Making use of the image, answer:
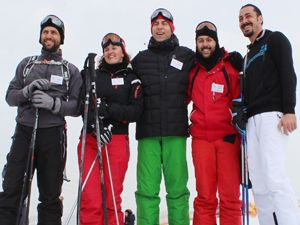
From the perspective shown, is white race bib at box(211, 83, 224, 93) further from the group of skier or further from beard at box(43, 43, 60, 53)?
beard at box(43, 43, 60, 53)

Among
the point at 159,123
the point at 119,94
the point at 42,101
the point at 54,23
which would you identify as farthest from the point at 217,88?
the point at 54,23

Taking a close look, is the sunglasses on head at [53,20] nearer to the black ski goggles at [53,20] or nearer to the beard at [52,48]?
the black ski goggles at [53,20]

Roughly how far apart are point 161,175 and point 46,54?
78.8 inches

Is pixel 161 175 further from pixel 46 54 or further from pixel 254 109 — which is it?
pixel 46 54

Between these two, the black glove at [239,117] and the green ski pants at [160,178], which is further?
the green ski pants at [160,178]

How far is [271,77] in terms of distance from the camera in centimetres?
375

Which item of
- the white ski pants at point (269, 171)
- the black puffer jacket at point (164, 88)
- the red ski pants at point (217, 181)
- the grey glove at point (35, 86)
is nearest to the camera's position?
the white ski pants at point (269, 171)

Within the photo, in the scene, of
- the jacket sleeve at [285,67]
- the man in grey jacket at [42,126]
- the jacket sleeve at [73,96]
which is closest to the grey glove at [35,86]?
the man in grey jacket at [42,126]

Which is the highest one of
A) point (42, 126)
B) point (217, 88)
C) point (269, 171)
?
point (217, 88)

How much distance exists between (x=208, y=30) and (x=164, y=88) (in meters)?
0.93

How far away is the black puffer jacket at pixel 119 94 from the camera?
406 centimetres

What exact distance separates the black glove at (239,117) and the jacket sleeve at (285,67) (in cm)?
44

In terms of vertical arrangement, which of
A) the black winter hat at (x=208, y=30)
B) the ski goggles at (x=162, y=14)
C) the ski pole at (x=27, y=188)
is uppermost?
the ski goggles at (x=162, y=14)

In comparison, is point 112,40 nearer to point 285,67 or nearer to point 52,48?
point 52,48
